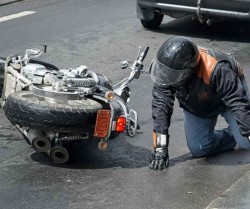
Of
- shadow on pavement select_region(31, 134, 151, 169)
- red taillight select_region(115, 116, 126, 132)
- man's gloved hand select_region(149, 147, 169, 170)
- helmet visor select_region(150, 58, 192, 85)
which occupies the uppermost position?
helmet visor select_region(150, 58, 192, 85)

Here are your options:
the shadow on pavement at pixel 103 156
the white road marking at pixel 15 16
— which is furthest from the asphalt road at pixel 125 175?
the white road marking at pixel 15 16

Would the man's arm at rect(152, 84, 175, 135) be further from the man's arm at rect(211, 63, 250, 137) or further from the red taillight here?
the man's arm at rect(211, 63, 250, 137)

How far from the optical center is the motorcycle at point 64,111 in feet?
19.1

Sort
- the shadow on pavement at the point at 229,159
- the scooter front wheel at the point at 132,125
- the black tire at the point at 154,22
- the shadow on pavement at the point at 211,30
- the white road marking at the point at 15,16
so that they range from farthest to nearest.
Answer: the white road marking at the point at 15,16 → the black tire at the point at 154,22 → the shadow on pavement at the point at 211,30 → the shadow on pavement at the point at 229,159 → the scooter front wheel at the point at 132,125

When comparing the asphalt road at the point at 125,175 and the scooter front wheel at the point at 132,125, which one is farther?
the scooter front wheel at the point at 132,125

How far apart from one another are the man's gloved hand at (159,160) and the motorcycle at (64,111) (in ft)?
1.00

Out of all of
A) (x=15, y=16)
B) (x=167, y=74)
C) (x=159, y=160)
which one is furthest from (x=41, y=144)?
(x=15, y=16)

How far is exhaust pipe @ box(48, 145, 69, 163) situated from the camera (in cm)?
606

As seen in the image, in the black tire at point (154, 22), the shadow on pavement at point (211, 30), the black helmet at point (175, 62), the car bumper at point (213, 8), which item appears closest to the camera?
the black helmet at point (175, 62)

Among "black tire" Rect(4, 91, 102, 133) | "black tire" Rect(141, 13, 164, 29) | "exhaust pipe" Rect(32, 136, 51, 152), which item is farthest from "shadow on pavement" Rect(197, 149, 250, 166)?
"black tire" Rect(141, 13, 164, 29)

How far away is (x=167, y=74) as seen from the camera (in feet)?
18.9

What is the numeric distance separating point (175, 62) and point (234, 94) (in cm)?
53

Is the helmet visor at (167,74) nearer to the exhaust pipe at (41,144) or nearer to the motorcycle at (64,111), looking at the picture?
the motorcycle at (64,111)

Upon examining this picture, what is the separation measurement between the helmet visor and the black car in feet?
17.1
